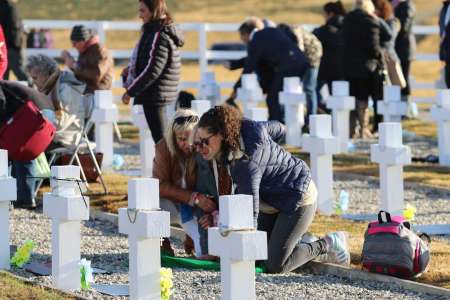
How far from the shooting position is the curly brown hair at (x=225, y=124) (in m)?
10.0

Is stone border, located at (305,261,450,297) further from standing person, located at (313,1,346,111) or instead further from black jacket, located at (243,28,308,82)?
standing person, located at (313,1,346,111)

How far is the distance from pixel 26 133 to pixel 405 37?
35.6 feet

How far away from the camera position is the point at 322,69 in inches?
857

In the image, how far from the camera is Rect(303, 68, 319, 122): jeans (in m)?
20.7

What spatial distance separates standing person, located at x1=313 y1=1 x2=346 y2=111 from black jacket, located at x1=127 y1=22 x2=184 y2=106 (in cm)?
686

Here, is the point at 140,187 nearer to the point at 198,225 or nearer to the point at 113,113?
the point at 198,225

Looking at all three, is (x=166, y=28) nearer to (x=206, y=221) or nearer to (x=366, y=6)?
(x=206, y=221)

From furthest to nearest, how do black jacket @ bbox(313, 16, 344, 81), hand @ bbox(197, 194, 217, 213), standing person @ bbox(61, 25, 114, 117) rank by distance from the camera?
black jacket @ bbox(313, 16, 344, 81) < standing person @ bbox(61, 25, 114, 117) < hand @ bbox(197, 194, 217, 213)

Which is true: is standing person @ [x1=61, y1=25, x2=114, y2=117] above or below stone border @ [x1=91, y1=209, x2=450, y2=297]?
above

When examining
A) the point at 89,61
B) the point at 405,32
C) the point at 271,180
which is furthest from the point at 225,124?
the point at 405,32

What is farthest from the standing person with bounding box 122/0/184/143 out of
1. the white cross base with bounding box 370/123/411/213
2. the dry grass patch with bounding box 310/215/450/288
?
the white cross base with bounding box 370/123/411/213

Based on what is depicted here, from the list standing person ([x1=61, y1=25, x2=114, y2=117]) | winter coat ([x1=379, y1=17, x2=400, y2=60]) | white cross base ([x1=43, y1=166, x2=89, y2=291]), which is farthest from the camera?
winter coat ([x1=379, y1=17, x2=400, y2=60])

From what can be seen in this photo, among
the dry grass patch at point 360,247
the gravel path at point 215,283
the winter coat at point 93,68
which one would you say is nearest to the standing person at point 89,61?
the winter coat at point 93,68

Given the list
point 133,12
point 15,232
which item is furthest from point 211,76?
point 133,12
